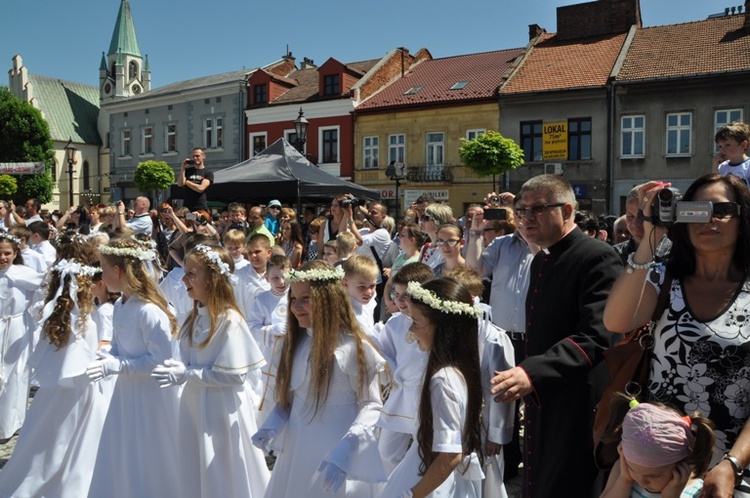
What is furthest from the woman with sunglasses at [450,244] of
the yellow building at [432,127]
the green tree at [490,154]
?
the yellow building at [432,127]

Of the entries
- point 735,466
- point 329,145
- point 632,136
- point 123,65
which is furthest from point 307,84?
point 123,65

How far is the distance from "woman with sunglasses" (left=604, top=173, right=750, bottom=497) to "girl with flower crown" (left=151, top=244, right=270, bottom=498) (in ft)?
8.10

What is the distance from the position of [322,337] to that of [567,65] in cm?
2521

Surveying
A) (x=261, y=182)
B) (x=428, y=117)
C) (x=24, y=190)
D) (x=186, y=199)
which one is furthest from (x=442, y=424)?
(x=24, y=190)

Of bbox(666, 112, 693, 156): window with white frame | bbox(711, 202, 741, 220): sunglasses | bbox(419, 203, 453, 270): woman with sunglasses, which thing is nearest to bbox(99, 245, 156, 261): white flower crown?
bbox(419, 203, 453, 270): woman with sunglasses

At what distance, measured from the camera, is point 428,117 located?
28078mm

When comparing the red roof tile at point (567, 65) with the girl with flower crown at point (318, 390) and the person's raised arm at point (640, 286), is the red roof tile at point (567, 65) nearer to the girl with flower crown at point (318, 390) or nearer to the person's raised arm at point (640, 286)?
the girl with flower crown at point (318, 390)

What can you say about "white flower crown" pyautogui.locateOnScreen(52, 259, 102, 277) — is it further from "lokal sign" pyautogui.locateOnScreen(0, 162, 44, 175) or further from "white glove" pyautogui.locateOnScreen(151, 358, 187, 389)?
"lokal sign" pyautogui.locateOnScreen(0, 162, 44, 175)

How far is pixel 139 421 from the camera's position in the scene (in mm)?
4246

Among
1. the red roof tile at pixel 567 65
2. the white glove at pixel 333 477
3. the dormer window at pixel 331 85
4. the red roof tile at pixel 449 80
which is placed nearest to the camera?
the white glove at pixel 333 477

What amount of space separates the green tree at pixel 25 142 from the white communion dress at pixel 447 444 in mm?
49731

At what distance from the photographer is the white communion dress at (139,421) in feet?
13.6

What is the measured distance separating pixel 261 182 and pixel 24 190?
137ft

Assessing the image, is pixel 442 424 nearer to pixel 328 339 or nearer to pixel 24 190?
pixel 328 339
